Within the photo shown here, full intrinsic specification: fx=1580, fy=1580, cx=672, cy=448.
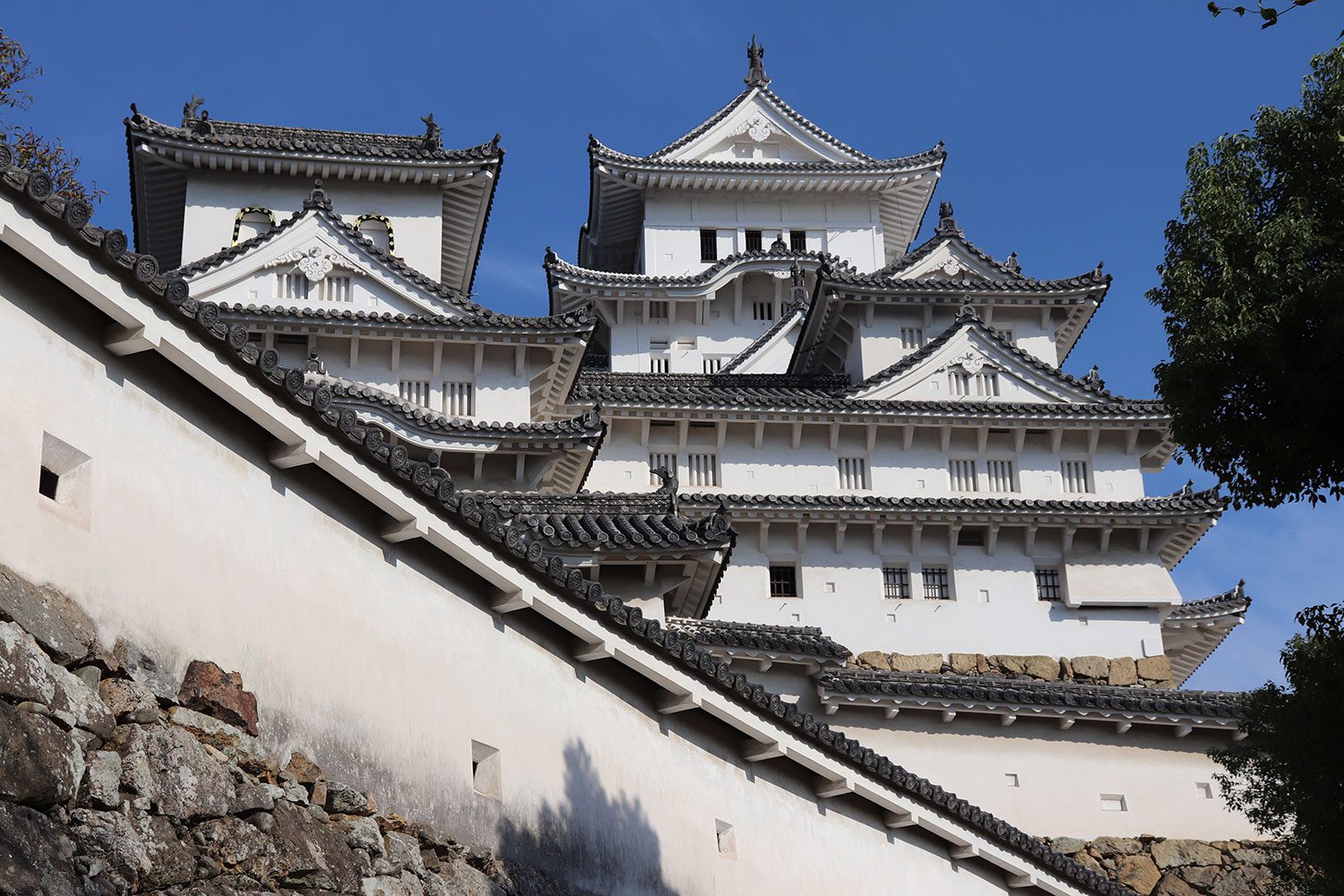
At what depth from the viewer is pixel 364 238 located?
32.4m

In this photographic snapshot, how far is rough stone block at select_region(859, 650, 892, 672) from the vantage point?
34.0 m

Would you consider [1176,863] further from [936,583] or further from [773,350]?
[773,350]

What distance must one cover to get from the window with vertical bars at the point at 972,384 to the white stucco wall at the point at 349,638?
913 inches

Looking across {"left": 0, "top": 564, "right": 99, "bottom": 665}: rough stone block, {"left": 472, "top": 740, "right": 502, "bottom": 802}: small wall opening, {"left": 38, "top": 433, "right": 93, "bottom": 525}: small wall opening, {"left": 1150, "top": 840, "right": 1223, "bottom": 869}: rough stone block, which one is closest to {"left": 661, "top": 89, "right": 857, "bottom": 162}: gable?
{"left": 1150, "top": 840, "right": 1223, "bottom": 869}: rough stone block

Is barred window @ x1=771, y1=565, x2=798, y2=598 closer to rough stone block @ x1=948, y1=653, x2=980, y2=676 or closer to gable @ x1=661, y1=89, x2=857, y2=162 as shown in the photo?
rough stone block @ x1=948, y1=653, x2=980, y2=676

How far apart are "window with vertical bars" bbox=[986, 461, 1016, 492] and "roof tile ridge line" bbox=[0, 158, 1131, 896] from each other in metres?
19.1

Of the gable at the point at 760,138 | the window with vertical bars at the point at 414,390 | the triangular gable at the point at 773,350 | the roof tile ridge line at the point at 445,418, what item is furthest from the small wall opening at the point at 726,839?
the gable at the point at 760,138

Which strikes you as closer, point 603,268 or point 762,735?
point 762,735

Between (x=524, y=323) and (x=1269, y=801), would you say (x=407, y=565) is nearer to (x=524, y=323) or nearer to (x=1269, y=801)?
(x=1269, y=801)

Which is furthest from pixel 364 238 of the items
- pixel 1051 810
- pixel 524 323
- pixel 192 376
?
pixel 192 376

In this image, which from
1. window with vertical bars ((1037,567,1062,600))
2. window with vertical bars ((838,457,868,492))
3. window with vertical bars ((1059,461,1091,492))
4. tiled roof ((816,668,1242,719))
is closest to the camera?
tiled roof ((816,668,1242,719))

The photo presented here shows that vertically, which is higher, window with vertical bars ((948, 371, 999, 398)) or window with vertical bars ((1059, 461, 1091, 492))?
window with vertical bars ((948, 371, 999, 398))

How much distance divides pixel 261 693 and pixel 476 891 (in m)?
2.54

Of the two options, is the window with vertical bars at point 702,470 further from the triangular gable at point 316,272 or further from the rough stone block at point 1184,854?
the rough stone block at point 1184,854
